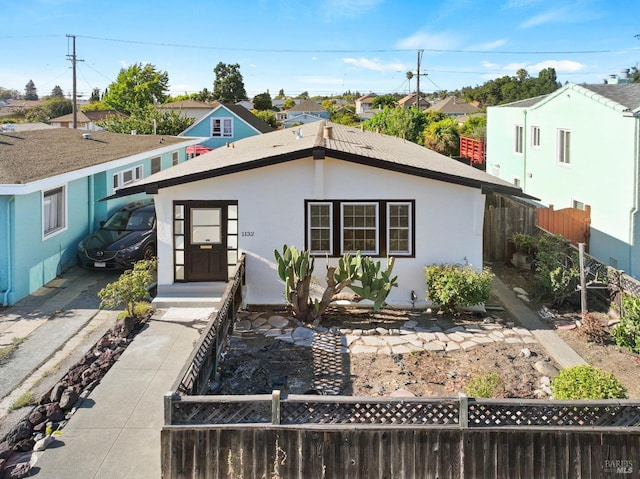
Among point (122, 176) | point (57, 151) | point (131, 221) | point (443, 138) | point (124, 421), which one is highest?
point (443, 138)

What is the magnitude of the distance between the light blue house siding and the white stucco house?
243 cm

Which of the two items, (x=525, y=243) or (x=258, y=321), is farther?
(x=525, y=243)

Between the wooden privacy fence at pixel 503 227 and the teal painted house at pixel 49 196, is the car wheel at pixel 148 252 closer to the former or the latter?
the teal painted house at pixel 49 196

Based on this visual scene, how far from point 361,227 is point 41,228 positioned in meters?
7.79

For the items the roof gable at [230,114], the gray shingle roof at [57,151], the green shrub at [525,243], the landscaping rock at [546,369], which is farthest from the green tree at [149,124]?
the landscaping rock at [546,369]

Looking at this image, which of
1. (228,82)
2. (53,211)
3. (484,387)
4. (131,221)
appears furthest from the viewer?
(228,82)

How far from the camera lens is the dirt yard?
839 cm

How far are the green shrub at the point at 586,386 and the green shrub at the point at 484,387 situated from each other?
823mm

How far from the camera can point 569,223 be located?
57.0ft

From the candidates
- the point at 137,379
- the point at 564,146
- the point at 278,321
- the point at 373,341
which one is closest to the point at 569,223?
the point at 564,146

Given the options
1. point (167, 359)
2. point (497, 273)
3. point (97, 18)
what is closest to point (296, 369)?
point (167, 359)

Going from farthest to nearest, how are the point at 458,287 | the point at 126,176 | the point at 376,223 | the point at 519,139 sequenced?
the point at 519,139 → the point at 126,176 → the point at 376,223 → the point at 458,287

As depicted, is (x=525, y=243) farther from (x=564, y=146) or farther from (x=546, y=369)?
(x=546, y=369)

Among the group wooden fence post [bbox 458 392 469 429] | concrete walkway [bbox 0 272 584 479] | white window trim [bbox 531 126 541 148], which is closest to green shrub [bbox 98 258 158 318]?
concrete walkway [bbox 0 272 584 479]
